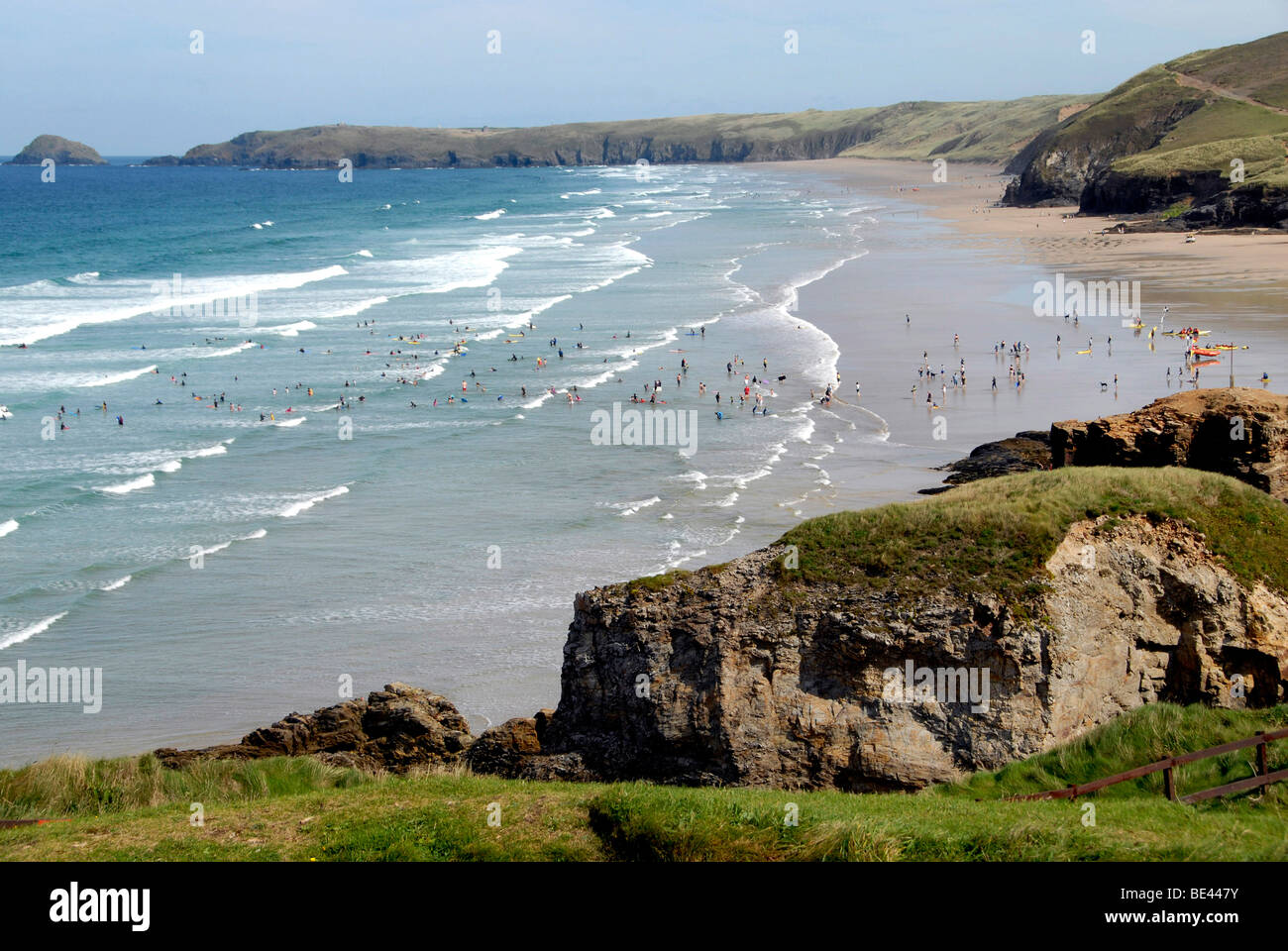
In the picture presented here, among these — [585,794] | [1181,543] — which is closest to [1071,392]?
[1181,543]

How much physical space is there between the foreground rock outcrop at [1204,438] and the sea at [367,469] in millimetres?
10262

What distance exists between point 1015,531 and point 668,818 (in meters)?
7.38

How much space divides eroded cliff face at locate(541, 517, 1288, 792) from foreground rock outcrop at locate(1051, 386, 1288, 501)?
6.35 meters

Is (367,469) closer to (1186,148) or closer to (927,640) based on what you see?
(927,640)

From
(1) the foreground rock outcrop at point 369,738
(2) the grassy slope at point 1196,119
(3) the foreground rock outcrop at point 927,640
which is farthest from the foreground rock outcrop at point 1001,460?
(2) the grassy slope at point 1196,119

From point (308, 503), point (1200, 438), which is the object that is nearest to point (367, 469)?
point (308, 503)

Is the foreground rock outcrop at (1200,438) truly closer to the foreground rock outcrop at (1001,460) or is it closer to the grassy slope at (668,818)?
the grassy slope at (668,818)

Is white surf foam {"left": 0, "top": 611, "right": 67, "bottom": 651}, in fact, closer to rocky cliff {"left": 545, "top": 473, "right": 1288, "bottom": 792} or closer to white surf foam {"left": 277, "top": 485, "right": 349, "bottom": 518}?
white surf foam {"left": 277, "top": 485, "right": 349, "bottom": 518}

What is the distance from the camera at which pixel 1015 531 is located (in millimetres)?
16469

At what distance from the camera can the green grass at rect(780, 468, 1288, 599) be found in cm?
1602

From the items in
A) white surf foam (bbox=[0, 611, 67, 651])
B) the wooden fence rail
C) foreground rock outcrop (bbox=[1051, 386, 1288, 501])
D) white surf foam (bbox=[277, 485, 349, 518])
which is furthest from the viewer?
white surf foam (bbox=[277, 485, 349, 518])

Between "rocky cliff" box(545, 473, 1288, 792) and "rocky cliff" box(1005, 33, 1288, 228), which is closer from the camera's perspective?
"rocky cliff" box(545, 473, 1288, 792)

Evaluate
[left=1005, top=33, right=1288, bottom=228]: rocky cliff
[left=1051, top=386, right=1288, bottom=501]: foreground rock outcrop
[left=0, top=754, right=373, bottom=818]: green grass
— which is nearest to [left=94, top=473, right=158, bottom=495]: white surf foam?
[left=0, top=754, right=373, bottom=818]: green grass
